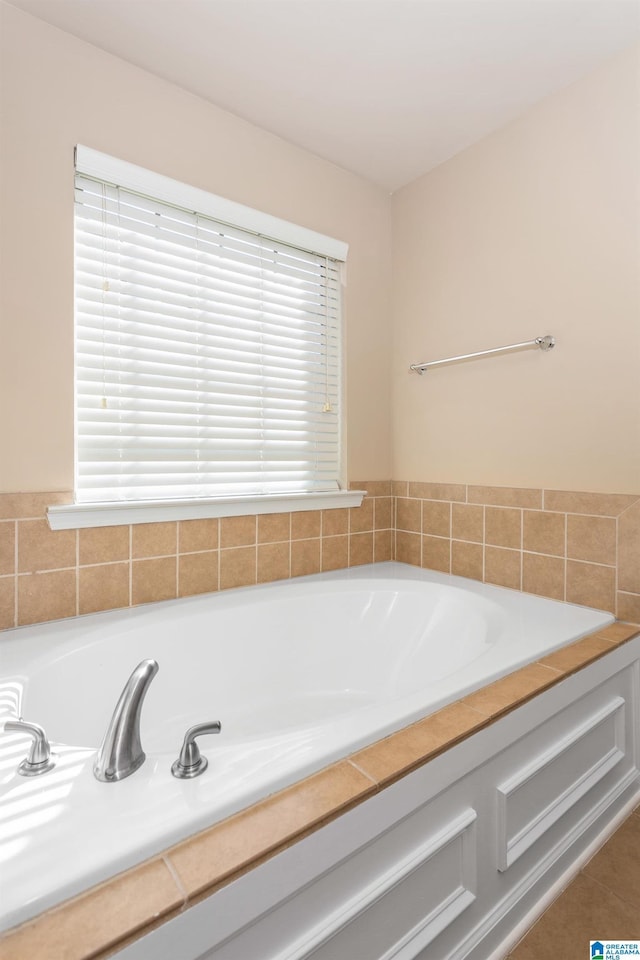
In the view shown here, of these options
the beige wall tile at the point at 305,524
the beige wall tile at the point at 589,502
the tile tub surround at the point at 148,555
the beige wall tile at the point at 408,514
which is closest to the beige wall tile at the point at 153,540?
the tile tub surround at the point at 148,555

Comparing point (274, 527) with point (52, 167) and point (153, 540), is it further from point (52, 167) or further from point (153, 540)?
point (52, 167)

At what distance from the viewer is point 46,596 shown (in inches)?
56.6

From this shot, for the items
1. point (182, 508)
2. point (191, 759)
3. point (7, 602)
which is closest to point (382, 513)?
point (182, 508)

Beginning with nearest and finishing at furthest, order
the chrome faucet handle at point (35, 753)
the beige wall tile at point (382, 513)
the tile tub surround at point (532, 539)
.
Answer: the chrome faucet handle at point (35, 753) → the tile tub surround at point (532, 539) → the beige wall tile at point (382, 513)

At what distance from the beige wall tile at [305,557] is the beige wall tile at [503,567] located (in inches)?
28.2

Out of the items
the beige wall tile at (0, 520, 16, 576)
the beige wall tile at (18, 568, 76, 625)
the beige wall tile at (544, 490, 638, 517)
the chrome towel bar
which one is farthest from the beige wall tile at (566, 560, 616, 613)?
the beige wall tile at (0, 520, 16, 576)

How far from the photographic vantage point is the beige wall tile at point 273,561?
75.1 inches

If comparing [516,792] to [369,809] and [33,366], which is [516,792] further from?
[33,366]

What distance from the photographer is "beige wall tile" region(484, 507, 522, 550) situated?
185 centimetres

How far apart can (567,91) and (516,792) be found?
7.25 feet

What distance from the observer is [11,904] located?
0.52 metres

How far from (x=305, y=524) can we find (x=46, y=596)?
99 cm

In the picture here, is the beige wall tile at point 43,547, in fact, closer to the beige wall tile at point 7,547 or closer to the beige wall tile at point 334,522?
the beige wall tile at point 7,547

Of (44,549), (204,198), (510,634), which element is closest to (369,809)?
(510,634)
